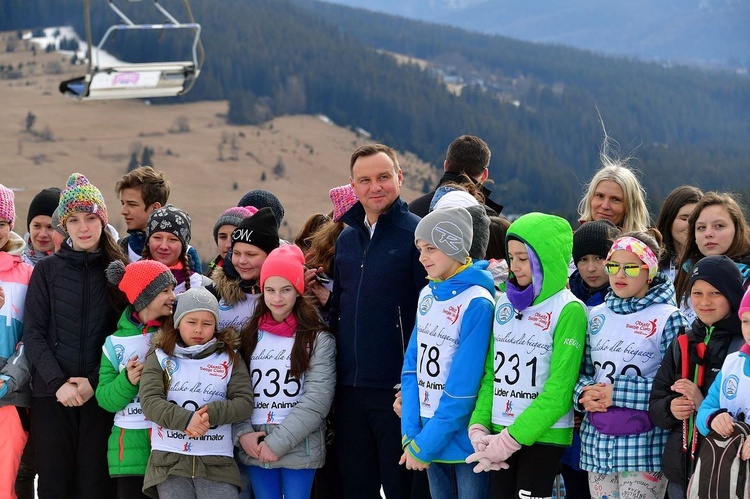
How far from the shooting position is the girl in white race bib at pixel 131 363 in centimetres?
370

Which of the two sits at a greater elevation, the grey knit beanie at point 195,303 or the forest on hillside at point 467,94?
the forest on hillside at point 467,94

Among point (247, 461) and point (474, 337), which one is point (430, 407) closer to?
point (474, 337)

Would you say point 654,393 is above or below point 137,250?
below

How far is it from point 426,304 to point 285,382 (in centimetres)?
72

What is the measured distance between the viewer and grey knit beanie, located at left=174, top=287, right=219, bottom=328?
3.66 meters

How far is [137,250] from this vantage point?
433cm

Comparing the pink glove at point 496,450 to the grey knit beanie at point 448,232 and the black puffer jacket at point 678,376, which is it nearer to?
the black puffer jacket at point 678,376

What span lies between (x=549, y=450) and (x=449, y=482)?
431 mm

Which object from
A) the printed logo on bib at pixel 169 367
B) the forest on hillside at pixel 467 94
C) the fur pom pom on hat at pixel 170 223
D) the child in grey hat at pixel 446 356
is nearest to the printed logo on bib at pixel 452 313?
the child in grey hat at pixel 446 356

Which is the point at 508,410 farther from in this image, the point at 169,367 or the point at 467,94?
the point at 467,94

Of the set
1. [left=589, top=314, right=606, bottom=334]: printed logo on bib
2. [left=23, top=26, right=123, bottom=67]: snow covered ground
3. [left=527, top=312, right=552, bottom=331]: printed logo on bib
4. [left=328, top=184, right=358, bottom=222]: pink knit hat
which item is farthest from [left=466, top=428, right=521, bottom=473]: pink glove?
[left=23, top=26, right=123, bottom=67]: snow covered ground

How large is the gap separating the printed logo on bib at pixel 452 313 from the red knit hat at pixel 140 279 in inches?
48.4

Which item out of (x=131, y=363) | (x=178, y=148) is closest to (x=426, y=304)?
(x=131, y=363)

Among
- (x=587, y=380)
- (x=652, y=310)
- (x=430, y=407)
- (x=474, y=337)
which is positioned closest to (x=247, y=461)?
(x=430, y=407)
